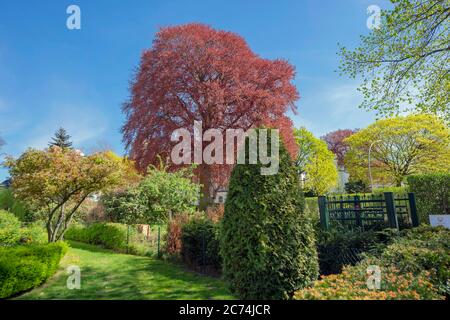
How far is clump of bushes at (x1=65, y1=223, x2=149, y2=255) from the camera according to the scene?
9398mm

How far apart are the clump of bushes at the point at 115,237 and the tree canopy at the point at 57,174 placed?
2576 mm

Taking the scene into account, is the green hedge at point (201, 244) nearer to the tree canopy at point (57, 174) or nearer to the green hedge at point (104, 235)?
the tree canopy at point (57, 174)

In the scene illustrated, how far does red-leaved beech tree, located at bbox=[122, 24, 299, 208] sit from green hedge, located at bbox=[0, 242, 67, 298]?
8292 millimetres

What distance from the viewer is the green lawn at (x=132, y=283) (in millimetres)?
4945

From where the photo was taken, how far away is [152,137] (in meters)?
14.2

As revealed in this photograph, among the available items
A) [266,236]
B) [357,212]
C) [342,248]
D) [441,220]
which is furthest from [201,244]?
[441,220]

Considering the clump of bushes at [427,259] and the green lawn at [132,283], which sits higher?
the clump of bushes at [427,259]

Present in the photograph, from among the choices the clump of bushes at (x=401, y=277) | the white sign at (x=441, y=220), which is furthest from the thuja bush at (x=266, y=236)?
the white sign at (x=441, y=220)

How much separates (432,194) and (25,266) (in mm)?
13360

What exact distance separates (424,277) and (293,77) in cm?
1417

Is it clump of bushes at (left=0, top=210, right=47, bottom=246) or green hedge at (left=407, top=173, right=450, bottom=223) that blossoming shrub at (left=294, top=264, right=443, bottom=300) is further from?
green hedge at (left=407, top=173, right=450, bottom=223)

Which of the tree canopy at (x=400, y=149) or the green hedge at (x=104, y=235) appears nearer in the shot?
the green hedge at (x=104, y=235)
